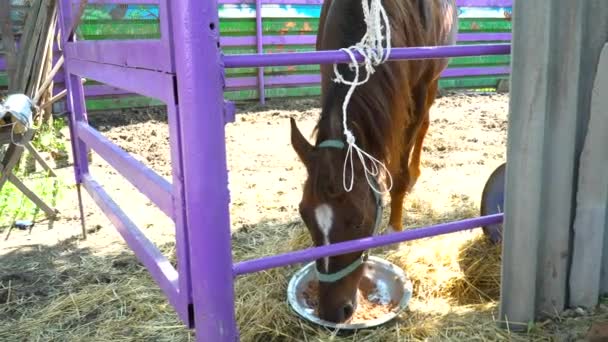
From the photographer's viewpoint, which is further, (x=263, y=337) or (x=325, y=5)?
(x=325, y=5)

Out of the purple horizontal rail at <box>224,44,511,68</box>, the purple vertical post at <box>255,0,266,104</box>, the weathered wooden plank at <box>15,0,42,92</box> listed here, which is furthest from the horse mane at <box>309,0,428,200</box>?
the purple vertical post at <box>255,0,266,104</box>

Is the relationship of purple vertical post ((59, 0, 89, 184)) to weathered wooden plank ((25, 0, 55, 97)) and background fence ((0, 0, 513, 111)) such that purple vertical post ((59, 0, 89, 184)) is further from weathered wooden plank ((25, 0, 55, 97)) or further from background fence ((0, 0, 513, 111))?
background fence ((0, 0, 513, 111))

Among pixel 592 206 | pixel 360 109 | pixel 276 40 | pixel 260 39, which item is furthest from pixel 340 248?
pixel 276 40

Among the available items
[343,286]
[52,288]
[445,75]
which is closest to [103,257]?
[52,288]

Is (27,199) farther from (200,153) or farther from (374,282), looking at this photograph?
(200,153)

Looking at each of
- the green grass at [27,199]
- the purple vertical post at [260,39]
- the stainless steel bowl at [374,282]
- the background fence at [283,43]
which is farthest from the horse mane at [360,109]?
the purple vertical post at [260,39]

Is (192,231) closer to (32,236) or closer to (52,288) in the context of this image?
(52,288)

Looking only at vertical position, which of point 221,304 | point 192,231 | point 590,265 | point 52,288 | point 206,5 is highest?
point 206,5

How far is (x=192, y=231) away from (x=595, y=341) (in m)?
1.31

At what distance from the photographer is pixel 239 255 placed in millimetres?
3201

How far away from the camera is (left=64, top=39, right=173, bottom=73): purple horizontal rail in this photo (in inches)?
55.9

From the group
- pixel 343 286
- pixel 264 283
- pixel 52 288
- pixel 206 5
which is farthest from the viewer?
pixel 52 288

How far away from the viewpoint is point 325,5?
12.0ft

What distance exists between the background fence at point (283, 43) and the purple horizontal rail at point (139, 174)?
14.8ft
